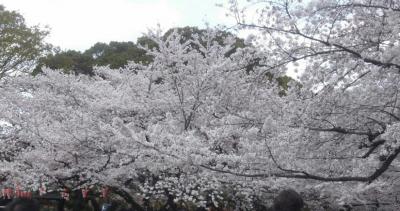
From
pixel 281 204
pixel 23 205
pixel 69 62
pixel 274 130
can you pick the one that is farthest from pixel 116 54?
pixel 281 204

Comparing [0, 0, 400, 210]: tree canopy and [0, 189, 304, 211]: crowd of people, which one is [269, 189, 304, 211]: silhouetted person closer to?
[0, 189, 304, 211]: crowd of people

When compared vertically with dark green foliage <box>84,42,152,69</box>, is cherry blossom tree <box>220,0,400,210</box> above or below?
below

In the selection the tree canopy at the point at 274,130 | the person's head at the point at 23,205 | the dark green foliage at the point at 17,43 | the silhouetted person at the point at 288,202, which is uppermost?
the dark green foliage at the point at 17,43

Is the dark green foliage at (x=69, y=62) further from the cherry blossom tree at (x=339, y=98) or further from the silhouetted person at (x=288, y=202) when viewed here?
→ the silhouetted person at (x=288, y=202)

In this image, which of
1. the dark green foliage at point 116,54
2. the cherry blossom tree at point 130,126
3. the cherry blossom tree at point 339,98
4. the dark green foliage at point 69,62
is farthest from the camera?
the dark green foliage at point 116,54

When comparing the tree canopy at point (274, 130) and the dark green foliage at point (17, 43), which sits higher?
the dark green foliage at point (17, 43)

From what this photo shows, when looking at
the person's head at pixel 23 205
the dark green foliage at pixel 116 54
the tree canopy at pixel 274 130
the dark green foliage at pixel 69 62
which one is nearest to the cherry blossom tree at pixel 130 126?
the tree canopy at pixel 274 130

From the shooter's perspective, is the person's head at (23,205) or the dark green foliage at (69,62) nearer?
the person's head at (23,205)

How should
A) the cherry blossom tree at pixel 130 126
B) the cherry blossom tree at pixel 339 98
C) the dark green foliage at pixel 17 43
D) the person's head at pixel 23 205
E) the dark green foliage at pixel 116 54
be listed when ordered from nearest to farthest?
the person's head at pixel 23 205
the cherry blossom tree at pixel 339 98
the cherry blossom tree at pixel 130 126
the dark green foliage at pixel 17 43
the dark green foliage at pixel 116 54

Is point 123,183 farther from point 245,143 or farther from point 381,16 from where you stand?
point 381,16

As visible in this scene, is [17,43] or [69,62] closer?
[17,43]

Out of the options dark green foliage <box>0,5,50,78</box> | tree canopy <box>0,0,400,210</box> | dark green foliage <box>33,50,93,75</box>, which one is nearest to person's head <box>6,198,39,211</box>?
tree canopy <box>0,0,400,210</box>

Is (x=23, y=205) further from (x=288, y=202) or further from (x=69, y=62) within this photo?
(x=69, y=62)

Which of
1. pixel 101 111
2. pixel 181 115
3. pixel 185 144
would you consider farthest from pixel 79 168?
pixel 185 144
